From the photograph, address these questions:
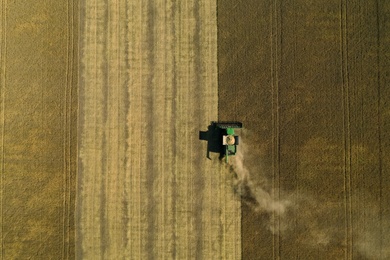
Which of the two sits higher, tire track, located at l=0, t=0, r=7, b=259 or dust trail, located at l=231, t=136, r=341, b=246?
tire track, located at l=0, t=0, r=7, b=259

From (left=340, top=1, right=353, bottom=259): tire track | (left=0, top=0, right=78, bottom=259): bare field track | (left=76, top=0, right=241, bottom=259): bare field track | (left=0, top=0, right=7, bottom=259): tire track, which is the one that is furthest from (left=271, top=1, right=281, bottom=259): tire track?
(left=0, top=0, right=7, bottom=259): tire track

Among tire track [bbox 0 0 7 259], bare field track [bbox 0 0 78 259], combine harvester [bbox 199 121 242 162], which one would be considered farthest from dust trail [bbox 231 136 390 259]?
tire track [bbox 0 0 7 259]

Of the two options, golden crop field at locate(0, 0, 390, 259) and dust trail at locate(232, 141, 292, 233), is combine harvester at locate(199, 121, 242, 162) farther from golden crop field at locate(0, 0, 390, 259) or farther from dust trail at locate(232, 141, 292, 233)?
dust trail at locate(232, 141, 292, 233)

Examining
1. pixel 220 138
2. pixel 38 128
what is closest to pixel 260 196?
pixel 220 138

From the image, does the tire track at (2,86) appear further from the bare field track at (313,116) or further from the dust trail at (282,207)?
the dust trail at (282,207)

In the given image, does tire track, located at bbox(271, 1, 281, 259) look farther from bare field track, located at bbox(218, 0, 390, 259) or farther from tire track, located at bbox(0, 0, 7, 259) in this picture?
tire track, located at bbox(0, 0, 7, 259)

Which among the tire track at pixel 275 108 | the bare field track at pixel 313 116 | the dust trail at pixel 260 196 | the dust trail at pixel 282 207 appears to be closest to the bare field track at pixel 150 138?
the dust trail at pixel 260 196
